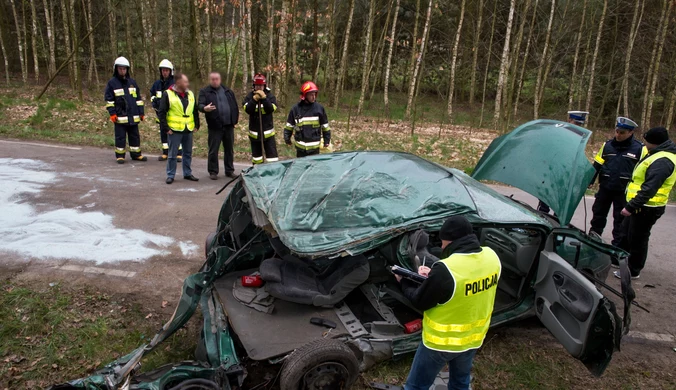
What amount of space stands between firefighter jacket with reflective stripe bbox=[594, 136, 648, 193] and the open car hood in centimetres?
154

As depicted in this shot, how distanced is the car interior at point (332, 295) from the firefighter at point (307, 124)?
3692 millimetres

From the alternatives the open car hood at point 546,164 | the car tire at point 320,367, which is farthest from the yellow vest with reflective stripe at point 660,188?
the car tire at point 320,367

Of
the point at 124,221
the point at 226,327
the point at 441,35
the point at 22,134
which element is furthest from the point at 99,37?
the point at 226,327

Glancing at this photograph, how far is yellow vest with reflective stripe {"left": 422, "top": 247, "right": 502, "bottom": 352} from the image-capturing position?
2523mm

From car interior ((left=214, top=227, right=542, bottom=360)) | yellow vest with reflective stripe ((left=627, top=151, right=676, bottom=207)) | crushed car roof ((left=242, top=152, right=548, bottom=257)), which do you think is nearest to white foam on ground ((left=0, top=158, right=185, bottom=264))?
car interior ((left=214, top=227, right=542, bottom=360))

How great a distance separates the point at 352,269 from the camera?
11.1ft

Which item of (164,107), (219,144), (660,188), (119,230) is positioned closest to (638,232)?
(660,188)

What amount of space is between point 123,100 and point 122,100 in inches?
0.7

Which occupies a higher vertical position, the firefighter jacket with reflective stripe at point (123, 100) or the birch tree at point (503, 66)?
the birch tree at point (503, 66)

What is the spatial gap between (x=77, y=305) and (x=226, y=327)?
5.72 feet

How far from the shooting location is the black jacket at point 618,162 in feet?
18.0

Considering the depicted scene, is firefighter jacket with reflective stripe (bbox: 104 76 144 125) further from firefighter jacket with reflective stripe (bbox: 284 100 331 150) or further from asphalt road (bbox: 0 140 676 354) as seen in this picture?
firefighter jacket with reflective stripe (bbox: 284 100 331 150)

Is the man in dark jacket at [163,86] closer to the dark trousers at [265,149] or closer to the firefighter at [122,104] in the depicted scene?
the firefighter at [122,104]

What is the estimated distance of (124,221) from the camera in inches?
228
